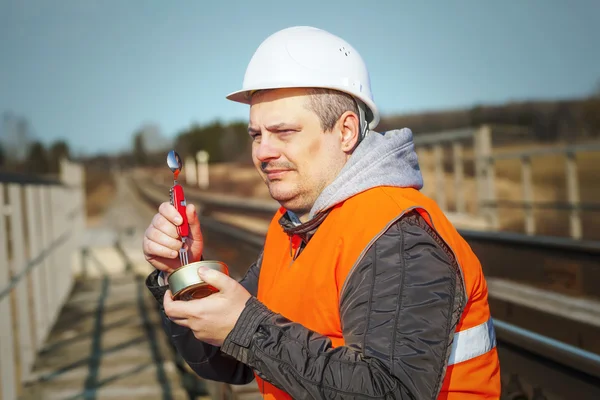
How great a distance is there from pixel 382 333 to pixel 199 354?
2.83 feet

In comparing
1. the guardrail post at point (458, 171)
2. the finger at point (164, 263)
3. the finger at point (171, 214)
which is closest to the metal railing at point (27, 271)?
the finger at point (164, 263)

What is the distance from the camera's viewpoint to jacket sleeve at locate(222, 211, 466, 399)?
5.14 ft

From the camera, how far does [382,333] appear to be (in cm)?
158

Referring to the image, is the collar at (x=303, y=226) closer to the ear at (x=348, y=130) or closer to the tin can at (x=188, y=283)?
the ear at (x=348, y=130)

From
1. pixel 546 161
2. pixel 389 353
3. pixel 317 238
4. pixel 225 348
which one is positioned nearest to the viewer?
pixel 389 353

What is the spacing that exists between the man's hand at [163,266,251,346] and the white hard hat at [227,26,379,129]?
1.99 ft

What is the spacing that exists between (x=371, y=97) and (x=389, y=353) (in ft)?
2.87

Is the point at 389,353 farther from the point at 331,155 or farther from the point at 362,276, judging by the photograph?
the point at 331,155

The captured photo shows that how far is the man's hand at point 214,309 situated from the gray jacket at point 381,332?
3 cm

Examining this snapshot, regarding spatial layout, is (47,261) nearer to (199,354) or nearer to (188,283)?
(199,354)

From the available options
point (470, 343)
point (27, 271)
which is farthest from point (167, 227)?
point (27, 271)

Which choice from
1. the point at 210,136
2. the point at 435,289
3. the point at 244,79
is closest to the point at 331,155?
the point at 244,79

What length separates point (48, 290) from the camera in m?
7.23

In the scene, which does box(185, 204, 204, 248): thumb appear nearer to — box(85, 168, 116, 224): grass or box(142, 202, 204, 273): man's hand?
box(142, 202, 204, 273): man's hand
